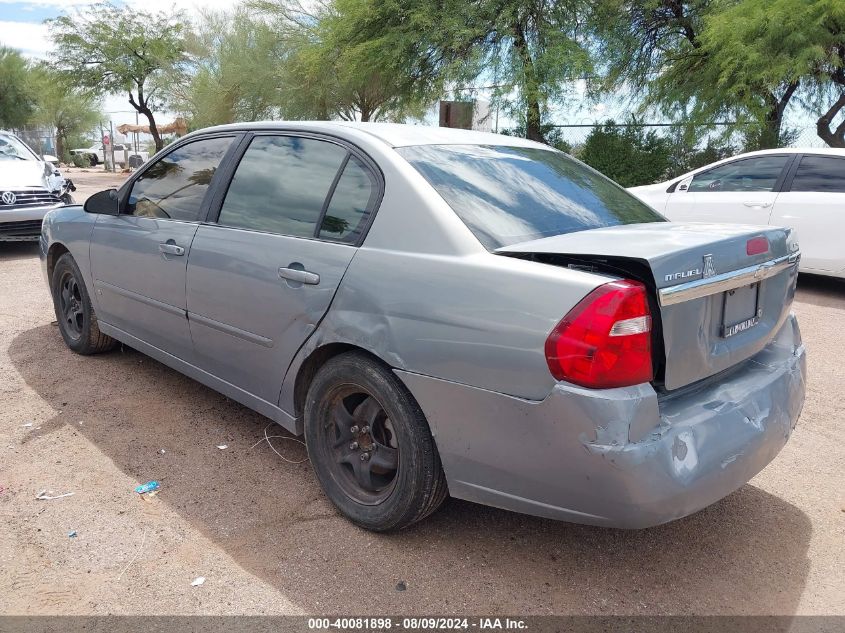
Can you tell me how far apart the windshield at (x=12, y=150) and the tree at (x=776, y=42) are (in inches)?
450

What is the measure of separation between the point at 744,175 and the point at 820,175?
779 mm

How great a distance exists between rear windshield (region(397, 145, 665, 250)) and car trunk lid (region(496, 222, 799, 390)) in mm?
158

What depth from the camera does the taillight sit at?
207cm

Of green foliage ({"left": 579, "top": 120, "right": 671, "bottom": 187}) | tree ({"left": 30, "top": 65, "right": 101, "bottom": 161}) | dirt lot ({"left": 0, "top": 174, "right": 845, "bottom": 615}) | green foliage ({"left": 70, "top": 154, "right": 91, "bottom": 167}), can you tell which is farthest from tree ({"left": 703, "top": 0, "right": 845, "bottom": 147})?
green foliage ({"left": 70, "top": 154, "right": 91, "bottom": 167})

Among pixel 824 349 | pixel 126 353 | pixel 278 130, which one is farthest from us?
pixel 824 349

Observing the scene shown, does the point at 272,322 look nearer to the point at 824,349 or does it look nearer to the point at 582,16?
the point at 824,349

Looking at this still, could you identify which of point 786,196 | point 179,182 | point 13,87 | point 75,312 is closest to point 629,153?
point 786,196

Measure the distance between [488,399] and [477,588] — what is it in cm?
73

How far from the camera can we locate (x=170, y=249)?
356cm

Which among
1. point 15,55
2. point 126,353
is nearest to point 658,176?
point 126,353

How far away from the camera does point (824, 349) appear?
545cm

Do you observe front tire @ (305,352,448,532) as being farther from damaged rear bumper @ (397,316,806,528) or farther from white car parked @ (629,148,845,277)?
white car parked @ (629,148,845,277)

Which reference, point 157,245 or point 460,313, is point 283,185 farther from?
point 460,313

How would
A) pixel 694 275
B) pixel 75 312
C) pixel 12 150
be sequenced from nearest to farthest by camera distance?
pixel 694 275 < pixel 75 312 < pixel 12 150
